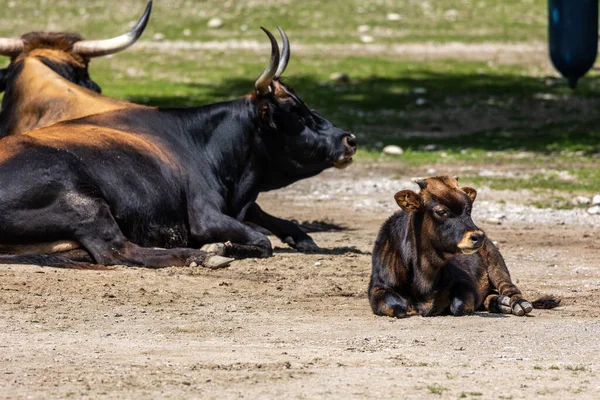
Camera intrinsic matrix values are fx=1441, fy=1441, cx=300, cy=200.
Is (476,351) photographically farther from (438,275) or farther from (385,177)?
(385,177)

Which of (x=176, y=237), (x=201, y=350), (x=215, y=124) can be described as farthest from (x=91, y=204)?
(x=201, y=350)

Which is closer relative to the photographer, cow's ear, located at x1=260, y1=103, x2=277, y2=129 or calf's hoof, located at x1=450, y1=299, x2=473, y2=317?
calf's hoof, located at x1=450, y1=299, x2=473, y2=317

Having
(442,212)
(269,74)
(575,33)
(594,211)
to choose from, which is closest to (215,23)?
(575,33)

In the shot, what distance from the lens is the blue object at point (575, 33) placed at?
20.3 metres

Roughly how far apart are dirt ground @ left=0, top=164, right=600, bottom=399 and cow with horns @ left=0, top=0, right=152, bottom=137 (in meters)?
2.50

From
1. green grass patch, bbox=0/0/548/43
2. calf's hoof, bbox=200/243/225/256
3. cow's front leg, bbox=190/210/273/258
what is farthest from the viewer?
green grass patch, bbox=0/0/548/43

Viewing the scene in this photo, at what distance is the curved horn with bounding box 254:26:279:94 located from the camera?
11.6 metres

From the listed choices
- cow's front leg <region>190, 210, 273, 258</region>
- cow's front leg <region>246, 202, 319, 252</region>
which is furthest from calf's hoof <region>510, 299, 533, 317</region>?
cow's front leg <region>246, 202, 319, 252</region>

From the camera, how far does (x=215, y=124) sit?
482 inches

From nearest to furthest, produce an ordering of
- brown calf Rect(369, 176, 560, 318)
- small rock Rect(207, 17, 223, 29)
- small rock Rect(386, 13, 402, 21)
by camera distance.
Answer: brown calf Rect(369, 176, 560, 318), small rock Rect(207, 17, 223, 29), small rock Rect(386, 13, 402, 21)

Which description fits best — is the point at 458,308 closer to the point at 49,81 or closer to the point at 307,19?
the point at 49,81

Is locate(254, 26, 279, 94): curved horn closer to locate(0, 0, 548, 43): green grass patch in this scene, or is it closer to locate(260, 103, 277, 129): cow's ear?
locate(260, 103, 277, 129): cow's ear

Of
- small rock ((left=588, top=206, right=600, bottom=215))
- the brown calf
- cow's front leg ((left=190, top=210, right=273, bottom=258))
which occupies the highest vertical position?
the brown calf

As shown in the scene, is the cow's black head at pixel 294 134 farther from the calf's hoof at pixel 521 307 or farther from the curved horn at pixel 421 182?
the calf's hoof at pixel 521 307
